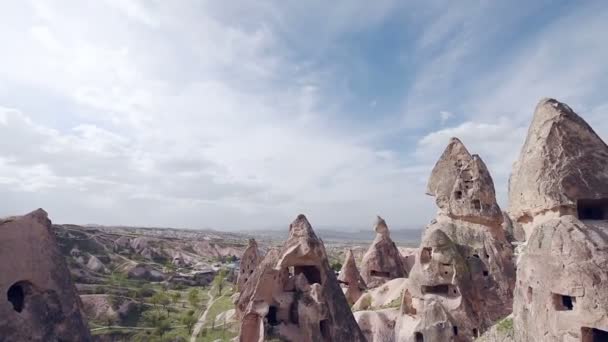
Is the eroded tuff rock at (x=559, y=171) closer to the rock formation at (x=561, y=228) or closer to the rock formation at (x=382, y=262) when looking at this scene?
the rock formation at (x=561, y=228)

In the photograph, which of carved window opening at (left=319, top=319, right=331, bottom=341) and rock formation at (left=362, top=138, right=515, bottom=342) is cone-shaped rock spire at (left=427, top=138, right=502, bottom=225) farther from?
carved window opening at (left=319, top=319, right=331, bottom=341)

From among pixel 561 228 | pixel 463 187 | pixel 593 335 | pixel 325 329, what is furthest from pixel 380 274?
pixel 593 335

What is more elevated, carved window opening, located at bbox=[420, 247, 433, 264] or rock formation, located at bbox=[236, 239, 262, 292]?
carved window opening, located at bbox=[420, 247, 433, 264]

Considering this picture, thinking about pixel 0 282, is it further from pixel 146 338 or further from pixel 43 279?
pixel 146 338

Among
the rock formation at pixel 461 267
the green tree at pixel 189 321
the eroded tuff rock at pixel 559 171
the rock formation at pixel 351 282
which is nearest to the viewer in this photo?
the eroded tuff rock at pixel 559 171

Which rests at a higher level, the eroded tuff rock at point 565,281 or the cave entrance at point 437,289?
the eroded tuff rock at point 565,281

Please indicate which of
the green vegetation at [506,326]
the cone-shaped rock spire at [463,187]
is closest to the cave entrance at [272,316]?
the green vegetation at [506,326]

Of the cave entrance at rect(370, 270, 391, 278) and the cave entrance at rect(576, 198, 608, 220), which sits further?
the cave entrance at rect(370, 270, 391, 278)

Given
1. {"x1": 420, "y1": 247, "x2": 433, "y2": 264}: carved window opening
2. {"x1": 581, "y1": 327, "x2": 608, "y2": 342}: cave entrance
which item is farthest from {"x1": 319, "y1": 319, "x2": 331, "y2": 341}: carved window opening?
{"x1": 420, "y1": 247, "x2": 433, "y2": 264}: carved window opening
